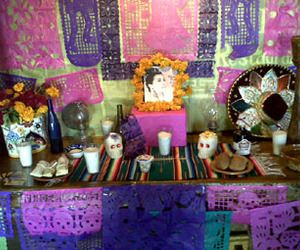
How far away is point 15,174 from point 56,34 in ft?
2.46

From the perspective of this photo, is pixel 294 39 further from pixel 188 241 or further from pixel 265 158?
pixel 188 241

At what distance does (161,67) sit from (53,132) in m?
0.62

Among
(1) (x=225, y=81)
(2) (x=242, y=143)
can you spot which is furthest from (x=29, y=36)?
(2) (x=242, y=143)

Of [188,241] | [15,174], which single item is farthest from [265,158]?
[15,174]

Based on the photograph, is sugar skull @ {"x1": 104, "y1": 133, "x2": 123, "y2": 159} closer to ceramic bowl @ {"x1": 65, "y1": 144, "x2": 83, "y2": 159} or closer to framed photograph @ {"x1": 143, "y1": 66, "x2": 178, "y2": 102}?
ceramic bowl @ {"x1": 65, "y1": 144, "x2": 83, "y2": 159}

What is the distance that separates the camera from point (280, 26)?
1.65m

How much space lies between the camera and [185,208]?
49.8 inches

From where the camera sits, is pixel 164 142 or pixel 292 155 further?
pixel 164 142

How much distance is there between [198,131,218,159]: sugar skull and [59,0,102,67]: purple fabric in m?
0.70

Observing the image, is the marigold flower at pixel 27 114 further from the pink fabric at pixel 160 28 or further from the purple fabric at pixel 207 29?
the purple fabric at pixel 207 29

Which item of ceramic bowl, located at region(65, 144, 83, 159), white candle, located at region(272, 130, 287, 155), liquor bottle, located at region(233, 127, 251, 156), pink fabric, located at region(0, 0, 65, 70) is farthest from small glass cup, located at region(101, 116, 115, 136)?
white candle, located at region(272, 130, 287, 155)

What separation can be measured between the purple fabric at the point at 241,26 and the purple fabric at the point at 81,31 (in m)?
0.65

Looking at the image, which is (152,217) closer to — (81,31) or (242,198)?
(242,198)

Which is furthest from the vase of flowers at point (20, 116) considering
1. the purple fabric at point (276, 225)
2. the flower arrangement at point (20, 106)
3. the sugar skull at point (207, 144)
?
the purple fabric at point (276, 225)
